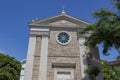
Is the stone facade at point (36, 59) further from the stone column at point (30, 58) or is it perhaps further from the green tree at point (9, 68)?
the green tree at point (9, 68)

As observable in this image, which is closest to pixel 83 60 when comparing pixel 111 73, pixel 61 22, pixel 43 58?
pixel 43 58

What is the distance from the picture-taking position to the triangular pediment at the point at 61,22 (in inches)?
782

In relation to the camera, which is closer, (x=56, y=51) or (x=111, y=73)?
(x=56, y=51)

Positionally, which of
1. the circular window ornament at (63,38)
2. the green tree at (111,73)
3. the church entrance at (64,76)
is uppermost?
the circular window ornament at (63,38)

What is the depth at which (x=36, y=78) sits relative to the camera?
17.2 metres

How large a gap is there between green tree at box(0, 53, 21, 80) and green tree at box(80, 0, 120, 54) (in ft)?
52.0

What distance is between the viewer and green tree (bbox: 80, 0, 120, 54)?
13.1 metres

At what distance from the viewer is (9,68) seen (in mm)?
28016

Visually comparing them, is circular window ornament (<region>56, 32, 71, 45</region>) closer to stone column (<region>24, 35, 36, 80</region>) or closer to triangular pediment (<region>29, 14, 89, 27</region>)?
triangular pediment (<region>29, 14, 89, 27</region>)

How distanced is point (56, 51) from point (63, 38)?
156cm

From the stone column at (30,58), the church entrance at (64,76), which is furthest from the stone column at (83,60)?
the stone column at (30,58)

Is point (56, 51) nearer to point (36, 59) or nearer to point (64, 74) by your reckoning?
point (36, 59)

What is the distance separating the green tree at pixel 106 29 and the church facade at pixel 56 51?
3844 mm

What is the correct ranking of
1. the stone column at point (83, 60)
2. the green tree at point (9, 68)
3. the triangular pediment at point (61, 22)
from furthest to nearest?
the green tree at point (9, 68), the triangular pediment at point (61, 22), the stone column at point (83, 60)
